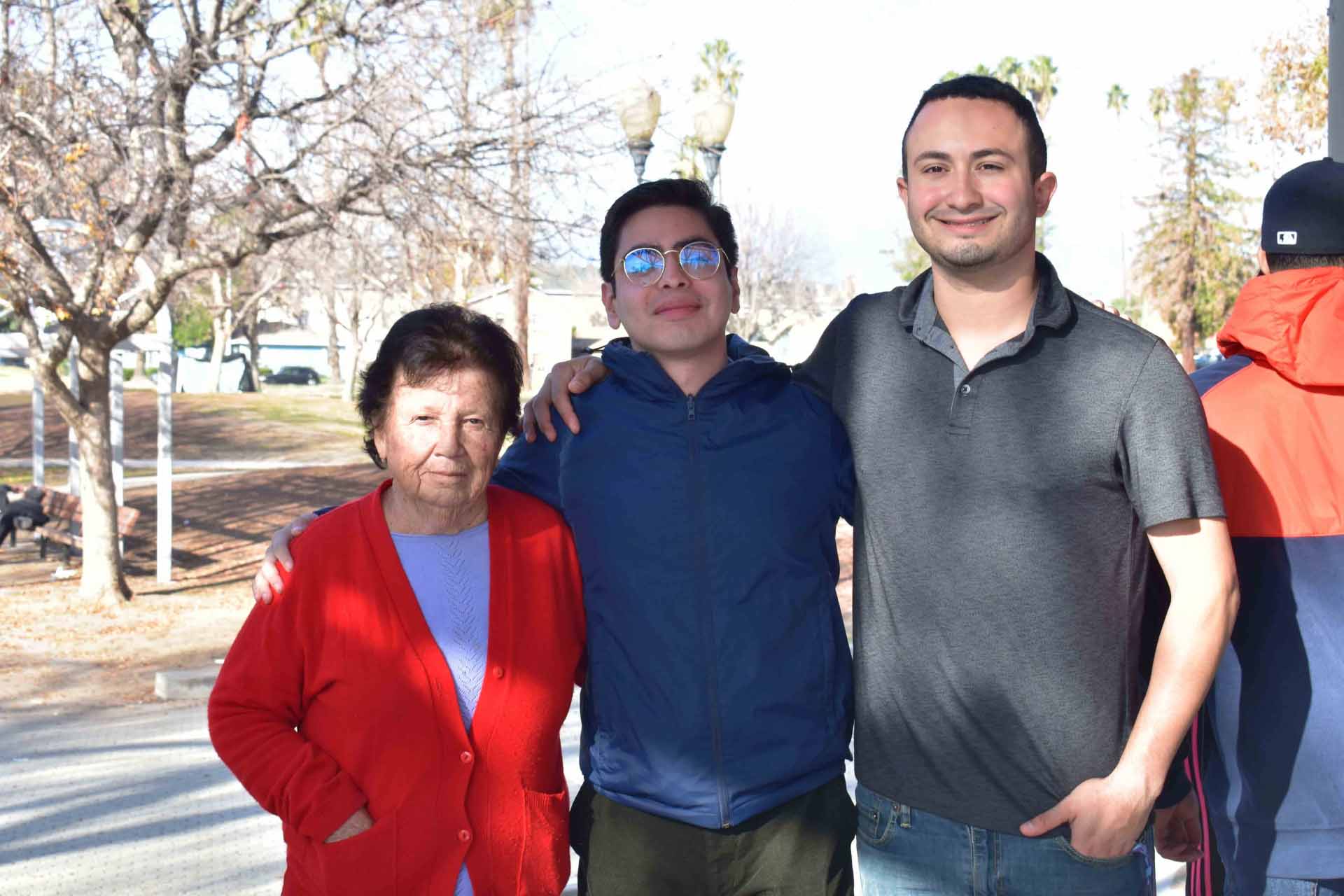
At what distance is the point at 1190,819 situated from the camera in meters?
2.93

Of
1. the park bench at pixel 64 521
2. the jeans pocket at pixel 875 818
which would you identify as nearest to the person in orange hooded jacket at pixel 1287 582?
the jeans pocket at pixel 875 818

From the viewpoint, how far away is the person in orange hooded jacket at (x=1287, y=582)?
262cm

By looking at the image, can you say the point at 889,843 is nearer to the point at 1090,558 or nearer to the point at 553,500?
the point at 1090,558

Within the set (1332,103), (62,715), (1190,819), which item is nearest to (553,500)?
(1190,819)

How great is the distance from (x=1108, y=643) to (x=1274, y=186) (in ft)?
3.55

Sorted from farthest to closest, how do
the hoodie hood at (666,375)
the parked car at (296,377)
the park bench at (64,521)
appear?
the parked car at (296,377), the park bench at (64,521), the hoodie hood at (666,375)

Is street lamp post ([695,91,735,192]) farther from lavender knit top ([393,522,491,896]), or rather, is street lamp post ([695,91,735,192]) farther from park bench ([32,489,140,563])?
lavender knit top ([393,522,491,896])

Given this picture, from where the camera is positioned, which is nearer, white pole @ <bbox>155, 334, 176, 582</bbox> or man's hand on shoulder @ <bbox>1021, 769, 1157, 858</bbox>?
man's hand on shoulder @ <bbox>1021, 769, 1157, 858</bbox>

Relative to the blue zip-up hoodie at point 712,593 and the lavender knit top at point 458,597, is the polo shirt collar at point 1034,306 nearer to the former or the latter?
the blue zip-up hoodie at point 712,593

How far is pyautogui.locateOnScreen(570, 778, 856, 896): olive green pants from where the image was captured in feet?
8.88

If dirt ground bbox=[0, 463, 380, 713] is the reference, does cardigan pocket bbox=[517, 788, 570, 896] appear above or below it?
above

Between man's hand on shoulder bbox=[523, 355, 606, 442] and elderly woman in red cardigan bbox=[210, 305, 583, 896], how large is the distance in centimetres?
20

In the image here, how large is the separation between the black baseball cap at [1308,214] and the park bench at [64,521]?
1417 centimetres

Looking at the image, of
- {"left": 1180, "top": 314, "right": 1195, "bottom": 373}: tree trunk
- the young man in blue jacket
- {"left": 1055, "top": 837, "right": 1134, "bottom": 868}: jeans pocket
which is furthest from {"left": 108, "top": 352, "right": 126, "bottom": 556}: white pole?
{"left": 1180, "top": 314, "right": 1195, "bottom": 373}: tree trunk
